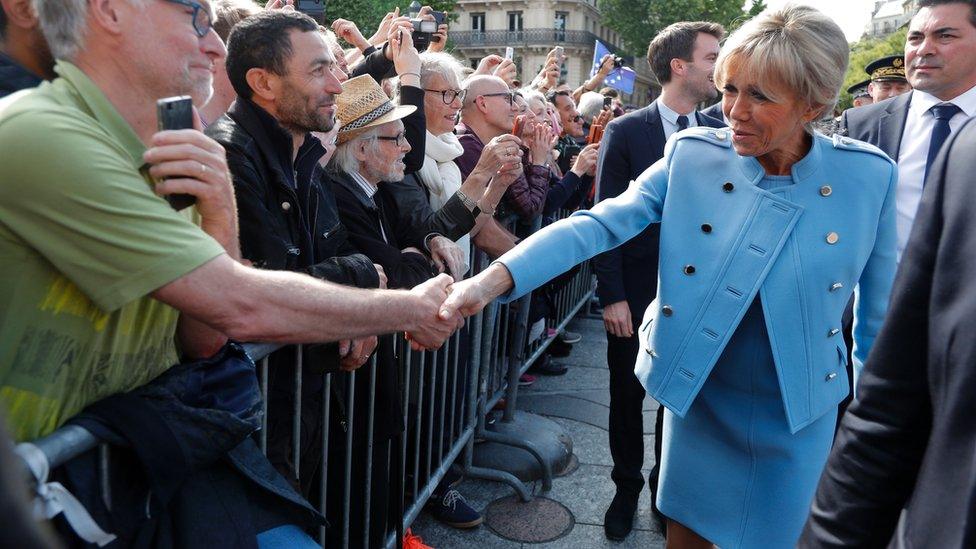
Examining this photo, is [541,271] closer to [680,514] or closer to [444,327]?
[444,327]

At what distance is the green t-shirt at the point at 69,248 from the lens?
138 centimetres

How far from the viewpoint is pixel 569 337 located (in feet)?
23.3

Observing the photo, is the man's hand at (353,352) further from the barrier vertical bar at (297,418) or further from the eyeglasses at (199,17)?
the eyeglasses at (199,17)

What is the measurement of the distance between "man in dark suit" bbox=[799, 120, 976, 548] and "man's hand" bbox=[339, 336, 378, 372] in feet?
4.94

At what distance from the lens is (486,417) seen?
462 centimetres

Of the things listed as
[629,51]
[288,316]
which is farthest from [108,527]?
[629,51]

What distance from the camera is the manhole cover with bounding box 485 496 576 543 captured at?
3.71 meters

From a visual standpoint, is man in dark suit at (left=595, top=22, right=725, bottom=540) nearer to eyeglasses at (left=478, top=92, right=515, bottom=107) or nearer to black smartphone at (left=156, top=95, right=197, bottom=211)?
eyeglasses at (left=478, top=92, right=515, bottom=107)

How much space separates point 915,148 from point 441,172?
7.75ft

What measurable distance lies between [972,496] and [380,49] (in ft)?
13.1

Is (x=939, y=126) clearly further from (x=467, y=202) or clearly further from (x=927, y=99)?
(x=467, y=202)

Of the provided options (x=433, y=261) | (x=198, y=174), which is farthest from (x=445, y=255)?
(x=198, y=174)

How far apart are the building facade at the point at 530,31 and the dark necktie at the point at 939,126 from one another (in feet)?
191

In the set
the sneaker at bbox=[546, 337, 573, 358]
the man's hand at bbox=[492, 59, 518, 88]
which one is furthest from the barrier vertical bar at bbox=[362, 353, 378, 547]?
the sneaker at bbox=[546, 337, 573, 358]
